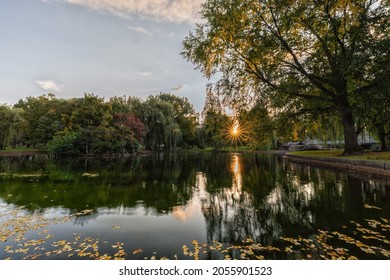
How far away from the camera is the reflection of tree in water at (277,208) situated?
477 centimetres

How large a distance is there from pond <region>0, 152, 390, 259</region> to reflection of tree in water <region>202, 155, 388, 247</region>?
0.9 inches

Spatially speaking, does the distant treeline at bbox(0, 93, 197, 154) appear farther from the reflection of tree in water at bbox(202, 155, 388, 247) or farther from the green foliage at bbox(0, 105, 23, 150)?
the reflection of tree in water at bbox(202, 155, 388, 247)

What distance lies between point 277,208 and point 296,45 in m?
13.8

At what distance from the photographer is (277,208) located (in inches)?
252

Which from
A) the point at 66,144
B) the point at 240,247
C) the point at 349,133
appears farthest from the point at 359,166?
the point at 66,144

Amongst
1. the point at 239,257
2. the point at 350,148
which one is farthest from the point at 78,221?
the point at 350,148

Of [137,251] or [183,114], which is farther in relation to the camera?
[183,114]

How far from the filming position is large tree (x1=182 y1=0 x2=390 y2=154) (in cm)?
1307

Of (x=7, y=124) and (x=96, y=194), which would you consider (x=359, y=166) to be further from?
(x=7, y=124)

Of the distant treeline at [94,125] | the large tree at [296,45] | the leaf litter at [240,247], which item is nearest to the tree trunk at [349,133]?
the large tree at [296,45]

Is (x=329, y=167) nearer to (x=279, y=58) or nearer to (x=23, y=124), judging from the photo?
(x=279, y=58)

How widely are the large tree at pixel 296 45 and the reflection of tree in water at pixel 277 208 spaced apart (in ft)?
25.3

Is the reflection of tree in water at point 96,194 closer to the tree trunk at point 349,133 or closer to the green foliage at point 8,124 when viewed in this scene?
the tree trunk at point 349,133

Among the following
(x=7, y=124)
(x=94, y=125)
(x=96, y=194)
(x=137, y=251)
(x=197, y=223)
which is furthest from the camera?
(x=7, y=124)
